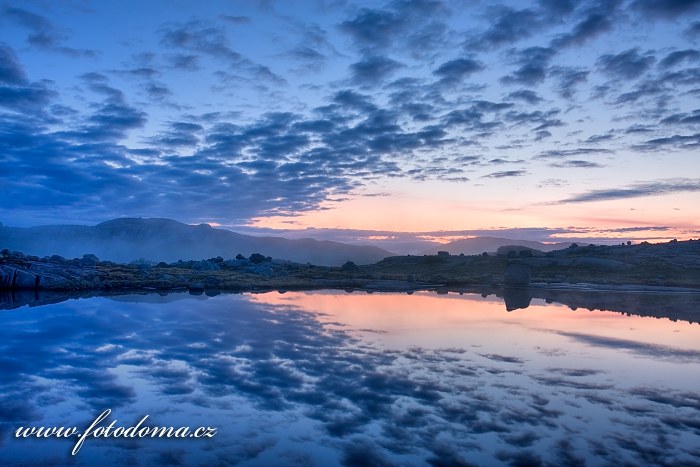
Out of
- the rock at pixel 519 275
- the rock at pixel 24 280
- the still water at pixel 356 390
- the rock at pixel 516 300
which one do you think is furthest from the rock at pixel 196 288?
the rock at pixel 519 275

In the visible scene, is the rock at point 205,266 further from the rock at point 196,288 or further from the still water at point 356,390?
the still water at point 356,390

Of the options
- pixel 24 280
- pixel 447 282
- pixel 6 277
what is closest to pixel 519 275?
pixel 447 282

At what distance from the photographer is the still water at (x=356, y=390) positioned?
25.7 ft

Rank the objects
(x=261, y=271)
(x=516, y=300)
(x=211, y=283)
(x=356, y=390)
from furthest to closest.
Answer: (x=261, y=271) < (x=211, y=283) < (x=516, y=300) < (x=356, y=390)

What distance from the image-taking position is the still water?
7828mm

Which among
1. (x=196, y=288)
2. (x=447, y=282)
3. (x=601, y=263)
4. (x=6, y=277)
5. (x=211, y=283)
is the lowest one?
(x=447, y=282)

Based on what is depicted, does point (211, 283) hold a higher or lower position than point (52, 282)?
lower

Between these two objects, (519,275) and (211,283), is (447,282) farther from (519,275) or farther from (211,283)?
(211,283)

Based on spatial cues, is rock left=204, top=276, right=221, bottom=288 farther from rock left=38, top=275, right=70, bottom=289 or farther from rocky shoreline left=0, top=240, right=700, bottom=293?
rock left=38, top=275, right=70, bottom=289

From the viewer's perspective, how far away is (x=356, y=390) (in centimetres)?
1130

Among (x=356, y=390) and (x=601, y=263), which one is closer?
(x=356, y=390)

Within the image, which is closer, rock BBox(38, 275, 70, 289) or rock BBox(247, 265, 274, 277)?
rock BBox(38, 275, 70, 289)

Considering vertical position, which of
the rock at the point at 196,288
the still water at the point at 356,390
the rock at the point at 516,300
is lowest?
the rock at the point at 516,300

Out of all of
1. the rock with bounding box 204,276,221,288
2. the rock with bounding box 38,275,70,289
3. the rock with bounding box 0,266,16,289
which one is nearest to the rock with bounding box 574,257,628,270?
the rock with bounding box 204,276,221,288
